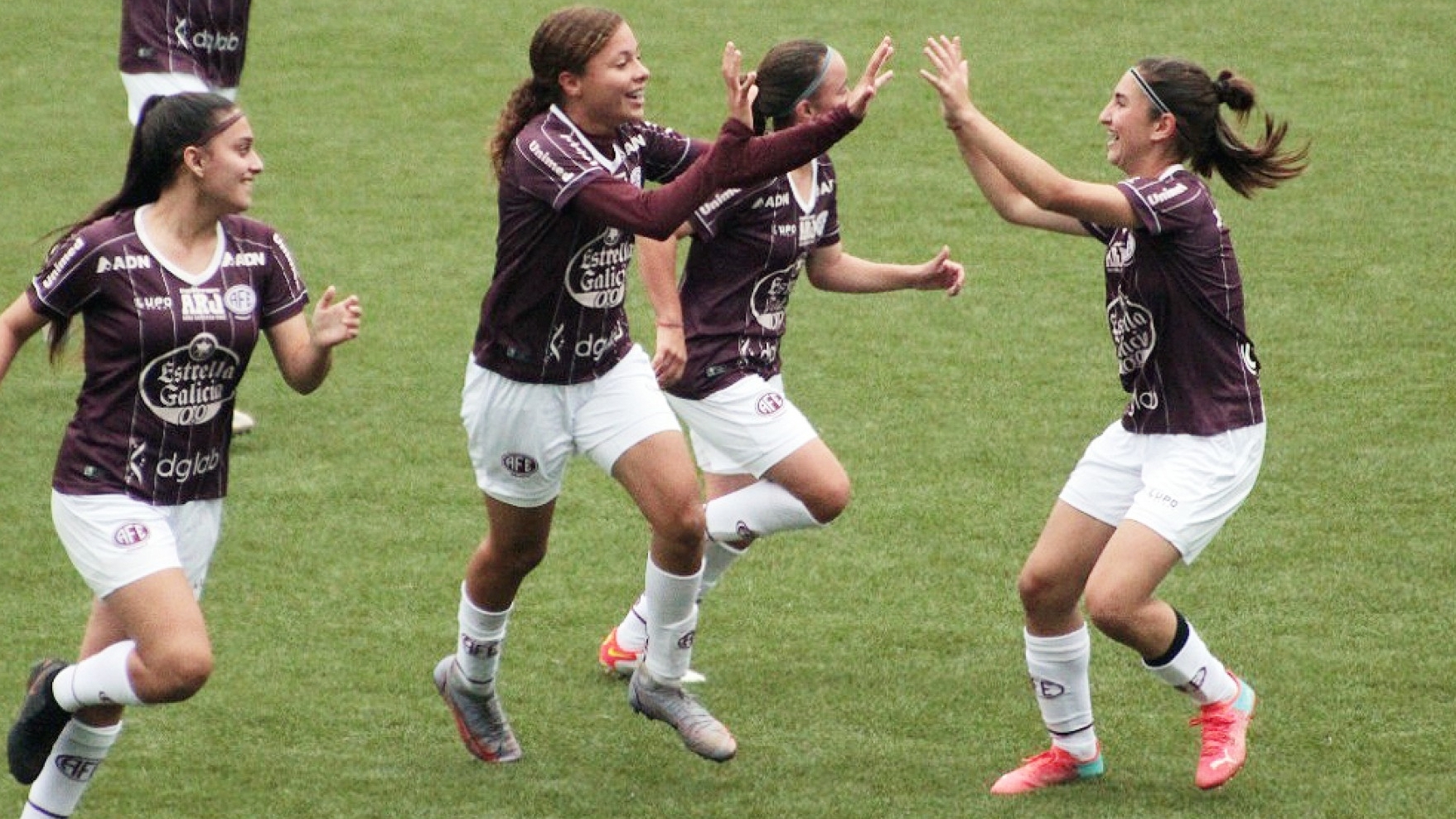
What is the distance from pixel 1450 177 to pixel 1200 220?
25.2 ft

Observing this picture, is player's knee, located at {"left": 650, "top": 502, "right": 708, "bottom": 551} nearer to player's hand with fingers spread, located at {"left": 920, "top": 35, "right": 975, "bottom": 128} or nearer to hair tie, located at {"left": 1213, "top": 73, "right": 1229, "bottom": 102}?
player's hand with fingers spread, located at {"left": 920, "top": 35, "right": 975, "bottom": 128}

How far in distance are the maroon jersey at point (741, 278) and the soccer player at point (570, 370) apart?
359mm

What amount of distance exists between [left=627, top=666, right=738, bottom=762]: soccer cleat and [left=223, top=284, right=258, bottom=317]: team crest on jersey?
5.65 feet

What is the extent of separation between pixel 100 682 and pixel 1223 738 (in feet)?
9.98

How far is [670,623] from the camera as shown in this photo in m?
6.46

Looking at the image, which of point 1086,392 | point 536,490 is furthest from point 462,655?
point 1086,392

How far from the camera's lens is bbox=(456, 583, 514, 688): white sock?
6395 mm

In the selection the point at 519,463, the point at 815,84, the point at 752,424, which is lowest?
the point at 752,424

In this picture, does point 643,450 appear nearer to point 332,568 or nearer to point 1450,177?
point 332,568

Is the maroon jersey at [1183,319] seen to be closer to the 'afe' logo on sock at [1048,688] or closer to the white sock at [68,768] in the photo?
the 'afe' logo on sock at [1048,688]

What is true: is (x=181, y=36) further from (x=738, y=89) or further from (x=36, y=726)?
(x=738, y=89)

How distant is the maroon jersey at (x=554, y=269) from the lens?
594 centimetres

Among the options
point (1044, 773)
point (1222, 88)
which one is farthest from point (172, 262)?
point (1222, 88)

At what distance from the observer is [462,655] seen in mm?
6430
